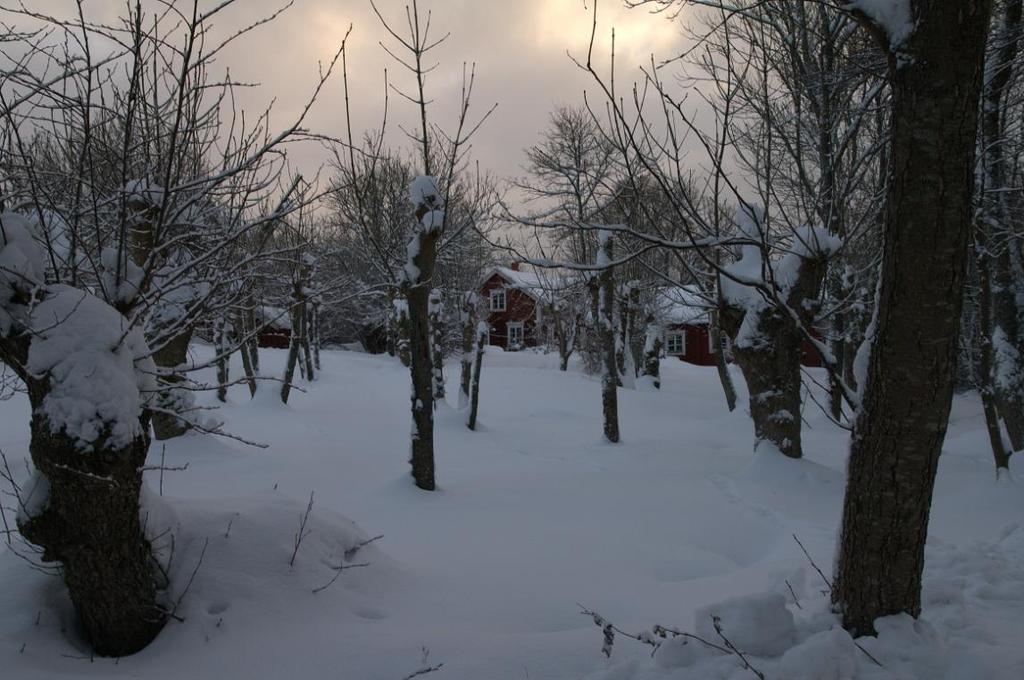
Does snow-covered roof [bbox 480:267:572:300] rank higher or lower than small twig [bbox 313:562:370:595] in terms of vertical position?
higher

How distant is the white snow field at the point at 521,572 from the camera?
2764 mm

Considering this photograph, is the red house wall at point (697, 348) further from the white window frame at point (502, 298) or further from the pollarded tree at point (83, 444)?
the pollarded tree at point (83, 444)

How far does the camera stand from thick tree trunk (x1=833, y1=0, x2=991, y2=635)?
2434 millimetres

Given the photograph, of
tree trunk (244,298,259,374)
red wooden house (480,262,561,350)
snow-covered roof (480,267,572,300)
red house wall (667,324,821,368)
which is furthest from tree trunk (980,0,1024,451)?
red wooden house (480,262,561,350)

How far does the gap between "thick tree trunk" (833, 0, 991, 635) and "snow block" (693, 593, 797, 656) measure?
1.05 ft

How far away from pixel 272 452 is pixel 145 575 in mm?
6029

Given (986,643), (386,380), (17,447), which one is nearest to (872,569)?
(986,643)

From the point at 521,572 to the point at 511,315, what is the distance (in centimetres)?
3319

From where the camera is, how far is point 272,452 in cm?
887

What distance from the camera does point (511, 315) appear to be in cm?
3775

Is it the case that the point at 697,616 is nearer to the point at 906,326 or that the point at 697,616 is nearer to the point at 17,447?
the point at 906,326

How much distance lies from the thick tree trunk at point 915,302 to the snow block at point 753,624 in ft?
1.05

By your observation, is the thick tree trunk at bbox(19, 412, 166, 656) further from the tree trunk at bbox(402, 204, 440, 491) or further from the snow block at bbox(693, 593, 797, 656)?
the tree trunk at bbox(402, 204, 440, 491)

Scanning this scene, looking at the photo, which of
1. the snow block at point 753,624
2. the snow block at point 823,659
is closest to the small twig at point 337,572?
the snow block at point 753,624
